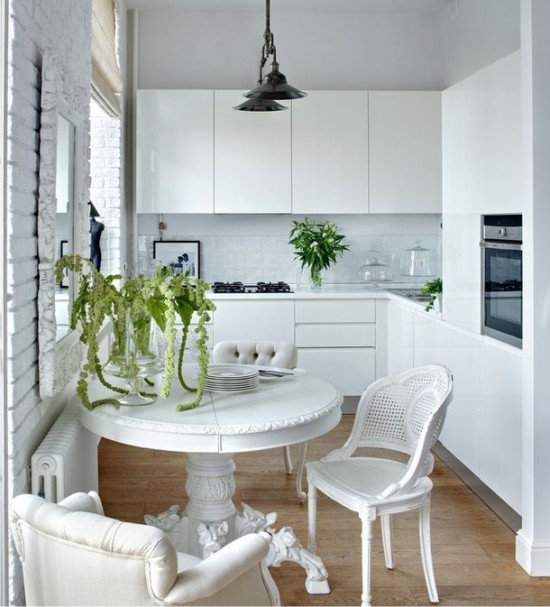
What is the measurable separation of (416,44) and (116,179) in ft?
8.44

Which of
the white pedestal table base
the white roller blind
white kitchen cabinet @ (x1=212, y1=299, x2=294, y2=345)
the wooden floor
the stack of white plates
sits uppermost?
the white roller blind

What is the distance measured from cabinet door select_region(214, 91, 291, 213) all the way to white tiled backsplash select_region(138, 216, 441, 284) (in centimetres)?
42

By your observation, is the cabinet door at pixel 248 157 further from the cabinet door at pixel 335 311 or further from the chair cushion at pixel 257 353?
the chair cushion at pixel 257 353

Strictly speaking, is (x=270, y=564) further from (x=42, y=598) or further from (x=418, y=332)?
(x=418, y=332)

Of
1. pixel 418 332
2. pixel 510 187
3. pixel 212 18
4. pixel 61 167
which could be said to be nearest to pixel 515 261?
pixel 510 187

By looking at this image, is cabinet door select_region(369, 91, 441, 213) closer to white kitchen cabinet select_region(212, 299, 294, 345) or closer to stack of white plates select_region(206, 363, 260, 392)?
white kitchen cabinet select_region(212, 299, 294, 345)

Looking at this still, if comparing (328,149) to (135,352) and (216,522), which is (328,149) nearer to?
(135,352)

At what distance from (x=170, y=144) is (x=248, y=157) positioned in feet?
1.88

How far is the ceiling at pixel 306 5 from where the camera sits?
5.93m

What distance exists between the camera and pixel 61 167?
3.07 meters

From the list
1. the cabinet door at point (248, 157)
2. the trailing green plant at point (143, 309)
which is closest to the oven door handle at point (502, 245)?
the trailing green plant at point (143, 309)

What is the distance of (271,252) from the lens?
249 inches

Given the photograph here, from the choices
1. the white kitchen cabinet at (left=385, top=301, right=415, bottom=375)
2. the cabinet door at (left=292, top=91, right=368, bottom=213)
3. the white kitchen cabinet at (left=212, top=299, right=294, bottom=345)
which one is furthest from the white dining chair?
the cabinet door at (left=292, top=91, right=368, bottom=213)

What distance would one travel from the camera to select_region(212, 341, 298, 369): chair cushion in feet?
13.0
